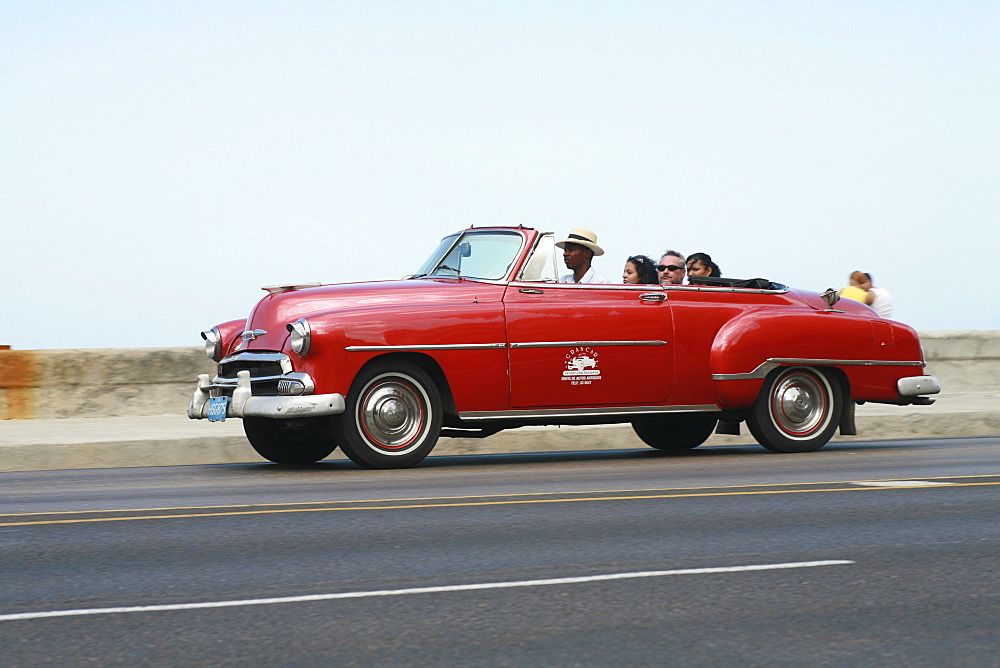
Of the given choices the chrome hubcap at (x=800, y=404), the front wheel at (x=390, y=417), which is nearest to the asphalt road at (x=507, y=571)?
the front wheel at (x=390, y=417)

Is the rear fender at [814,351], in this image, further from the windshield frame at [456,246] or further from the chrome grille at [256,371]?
the chrome grille at [256,371]

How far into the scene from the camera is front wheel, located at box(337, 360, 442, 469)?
10.5m

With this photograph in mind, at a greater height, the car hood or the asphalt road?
the car hood

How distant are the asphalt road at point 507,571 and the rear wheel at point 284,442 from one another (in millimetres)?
1394

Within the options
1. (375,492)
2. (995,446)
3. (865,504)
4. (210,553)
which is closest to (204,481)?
(375,492)

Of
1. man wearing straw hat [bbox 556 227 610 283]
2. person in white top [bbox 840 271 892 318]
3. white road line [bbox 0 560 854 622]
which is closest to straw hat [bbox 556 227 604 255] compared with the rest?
man wearing straw hat [bbox 556 227 610 283]

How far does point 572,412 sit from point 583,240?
66.5 inches

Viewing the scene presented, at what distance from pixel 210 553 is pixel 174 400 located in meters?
9.16

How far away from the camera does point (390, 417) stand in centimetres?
1066

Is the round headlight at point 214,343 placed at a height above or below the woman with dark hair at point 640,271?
below

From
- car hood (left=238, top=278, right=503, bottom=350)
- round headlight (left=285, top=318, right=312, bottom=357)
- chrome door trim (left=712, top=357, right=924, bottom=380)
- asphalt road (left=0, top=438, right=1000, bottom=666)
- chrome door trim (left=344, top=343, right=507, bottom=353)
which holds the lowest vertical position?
asphalt road (left=0, top=438, right=1000, bottom=666)

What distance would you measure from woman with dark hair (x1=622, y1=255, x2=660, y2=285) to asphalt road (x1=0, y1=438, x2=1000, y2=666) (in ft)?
9.53

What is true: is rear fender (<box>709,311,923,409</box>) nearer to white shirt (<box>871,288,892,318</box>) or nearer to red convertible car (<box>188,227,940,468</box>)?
red convertible car (<box>188,227,940,468</box>)

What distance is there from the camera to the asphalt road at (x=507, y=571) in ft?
15.1
